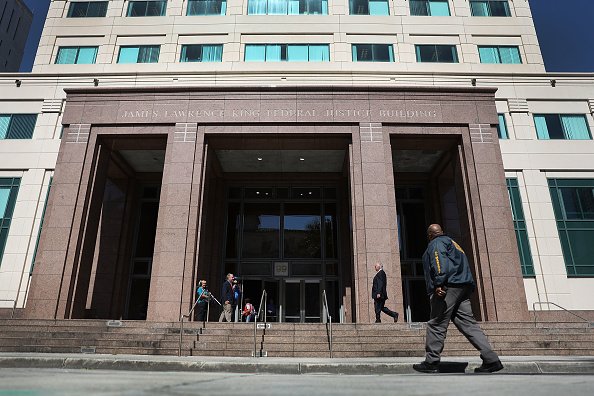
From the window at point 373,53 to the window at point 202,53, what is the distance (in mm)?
7797

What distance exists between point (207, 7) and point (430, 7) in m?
13.4

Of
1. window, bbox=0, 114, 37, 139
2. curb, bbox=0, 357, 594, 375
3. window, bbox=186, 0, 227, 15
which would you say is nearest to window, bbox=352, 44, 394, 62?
window, bbox=186, 0, 227, 15

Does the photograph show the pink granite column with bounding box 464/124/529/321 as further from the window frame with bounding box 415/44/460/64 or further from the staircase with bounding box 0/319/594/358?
the window frame with bounding box 415/44/460/64

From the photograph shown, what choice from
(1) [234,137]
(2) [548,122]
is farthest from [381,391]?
(2) [548,122]

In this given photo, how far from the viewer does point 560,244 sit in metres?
17.6

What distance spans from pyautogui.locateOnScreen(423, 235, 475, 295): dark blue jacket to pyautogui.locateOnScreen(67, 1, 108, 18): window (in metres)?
25.7

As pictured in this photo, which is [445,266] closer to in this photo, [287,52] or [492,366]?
[492,366]

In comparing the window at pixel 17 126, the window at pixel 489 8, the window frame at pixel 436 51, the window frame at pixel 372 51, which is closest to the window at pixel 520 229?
the window frame at pixel 436 51

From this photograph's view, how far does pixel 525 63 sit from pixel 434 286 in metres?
Result: 21.7

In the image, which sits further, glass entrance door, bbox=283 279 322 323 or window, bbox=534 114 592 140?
glass entrance door, bbox=283 279 322 323

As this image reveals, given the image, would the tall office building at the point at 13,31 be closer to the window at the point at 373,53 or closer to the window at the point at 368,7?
the window at the point at 368,7

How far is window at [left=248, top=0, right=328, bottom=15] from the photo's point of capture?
23.3 m

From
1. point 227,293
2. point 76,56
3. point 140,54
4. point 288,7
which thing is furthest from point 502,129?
point 76,56

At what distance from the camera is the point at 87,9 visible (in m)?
23.8
